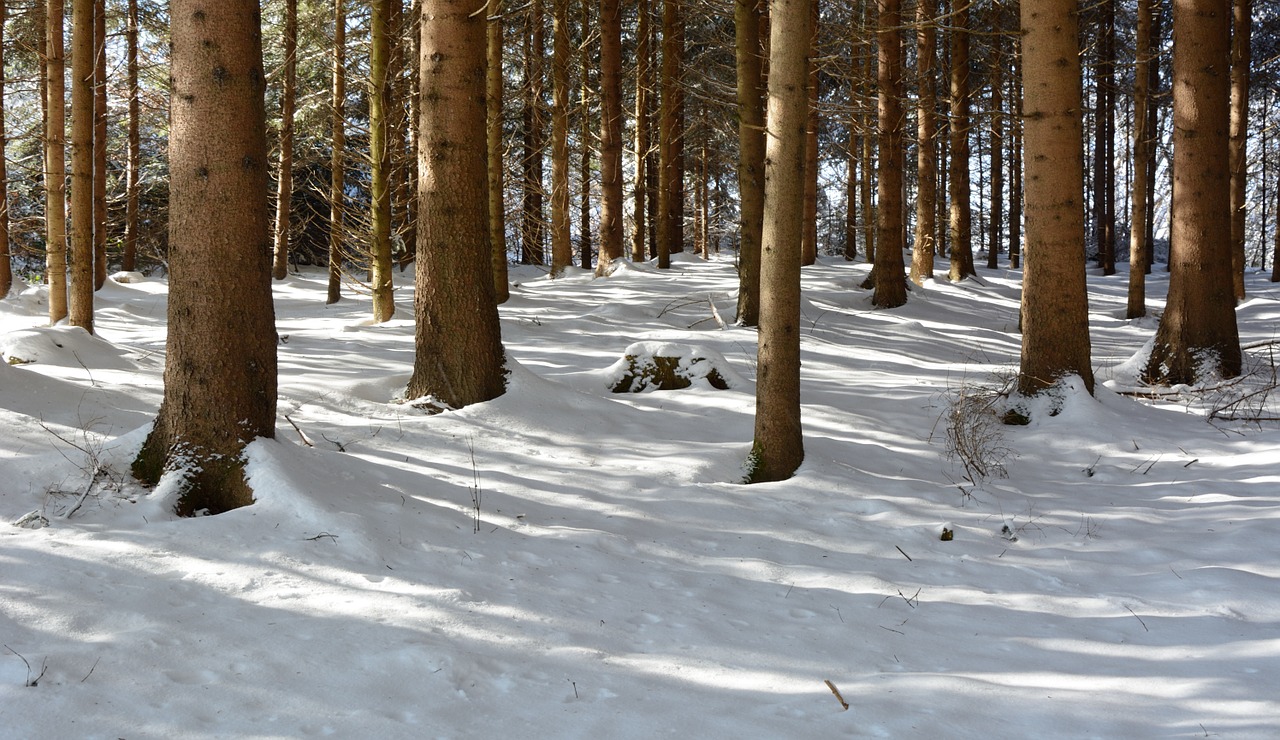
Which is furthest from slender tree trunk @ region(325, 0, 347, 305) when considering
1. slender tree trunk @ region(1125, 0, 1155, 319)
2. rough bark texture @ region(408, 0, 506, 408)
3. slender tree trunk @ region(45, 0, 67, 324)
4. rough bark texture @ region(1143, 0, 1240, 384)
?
slender tree trunk @ region(1125, 0, 1155, 319)

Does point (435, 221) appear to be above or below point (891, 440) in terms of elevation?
above

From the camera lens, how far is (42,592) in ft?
10.3

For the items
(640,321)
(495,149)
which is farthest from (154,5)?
(640,321)

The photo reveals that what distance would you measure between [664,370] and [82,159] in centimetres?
752

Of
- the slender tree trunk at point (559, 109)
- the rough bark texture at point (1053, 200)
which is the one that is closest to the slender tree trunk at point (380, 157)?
the slender tree trunk at point (559, 109)

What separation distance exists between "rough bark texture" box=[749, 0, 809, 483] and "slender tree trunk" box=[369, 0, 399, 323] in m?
7.13

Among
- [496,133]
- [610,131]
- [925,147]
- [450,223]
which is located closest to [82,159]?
[496,133]

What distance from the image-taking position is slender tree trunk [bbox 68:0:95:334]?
9922 mm

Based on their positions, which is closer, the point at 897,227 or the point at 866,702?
the point at 866,702

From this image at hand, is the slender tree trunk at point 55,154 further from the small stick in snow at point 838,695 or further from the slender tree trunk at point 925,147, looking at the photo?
the slender tree trunk at point 925,147

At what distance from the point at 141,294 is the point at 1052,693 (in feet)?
64.2

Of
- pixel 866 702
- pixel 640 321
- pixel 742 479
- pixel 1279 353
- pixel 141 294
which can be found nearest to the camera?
pixel 866 702

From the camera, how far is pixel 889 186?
14.1 metres

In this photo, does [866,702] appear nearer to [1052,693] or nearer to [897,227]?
[1052,693]
